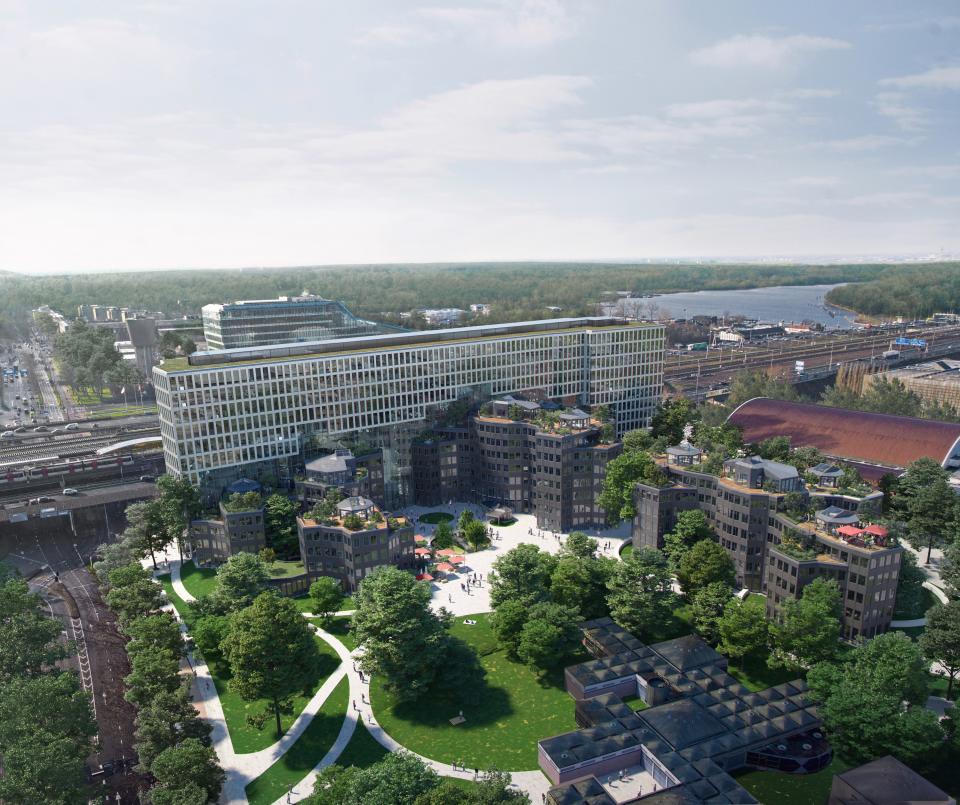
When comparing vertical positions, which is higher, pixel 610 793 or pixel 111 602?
pixel 111 602

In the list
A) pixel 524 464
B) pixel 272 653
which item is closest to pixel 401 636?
pixel 272 653

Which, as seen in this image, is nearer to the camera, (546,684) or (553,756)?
(553,756)

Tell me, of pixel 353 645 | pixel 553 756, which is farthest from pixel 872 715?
pixel 353 645

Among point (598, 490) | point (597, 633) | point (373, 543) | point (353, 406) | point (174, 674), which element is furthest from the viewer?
point (353, 406)

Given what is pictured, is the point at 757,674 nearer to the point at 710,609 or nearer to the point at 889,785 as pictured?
the point at 710,609

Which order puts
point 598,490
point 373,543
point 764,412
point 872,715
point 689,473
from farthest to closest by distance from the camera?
point 764,412 < point 598,490 < point 689,473 < point 373,543 < point 872,715

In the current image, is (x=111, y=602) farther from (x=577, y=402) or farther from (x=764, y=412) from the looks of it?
(x=764, y=412)
